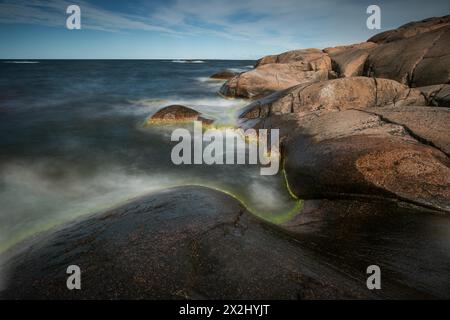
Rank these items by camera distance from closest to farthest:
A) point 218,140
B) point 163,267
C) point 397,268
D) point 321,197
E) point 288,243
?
point 163,267 < point 397,268 < point 288,243 < point 321,197 < point 218,140

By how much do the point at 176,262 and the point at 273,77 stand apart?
1458cm

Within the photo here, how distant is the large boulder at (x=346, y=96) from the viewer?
26.1 ft

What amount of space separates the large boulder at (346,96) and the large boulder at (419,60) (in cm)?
209

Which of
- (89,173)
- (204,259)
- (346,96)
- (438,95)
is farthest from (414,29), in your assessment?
(204,259)

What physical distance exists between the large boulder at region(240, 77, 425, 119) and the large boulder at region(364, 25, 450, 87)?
6.86 ft

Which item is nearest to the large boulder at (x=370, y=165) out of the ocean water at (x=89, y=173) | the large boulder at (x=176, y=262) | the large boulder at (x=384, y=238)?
the large boulder at (x=384, y=238)

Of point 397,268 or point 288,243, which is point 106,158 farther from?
point 397,268

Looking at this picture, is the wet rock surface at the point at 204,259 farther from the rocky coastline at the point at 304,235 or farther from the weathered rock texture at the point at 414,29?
the weathered rock texture at the point at 414,29

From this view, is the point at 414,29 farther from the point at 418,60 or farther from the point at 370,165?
the point at 370,165

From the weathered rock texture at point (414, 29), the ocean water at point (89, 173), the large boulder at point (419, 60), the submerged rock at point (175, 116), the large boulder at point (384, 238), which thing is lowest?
the large boulder at point (384, 238)

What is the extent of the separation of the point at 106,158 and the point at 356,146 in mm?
6507

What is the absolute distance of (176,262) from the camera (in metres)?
2.40

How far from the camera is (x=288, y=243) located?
2.90 m
